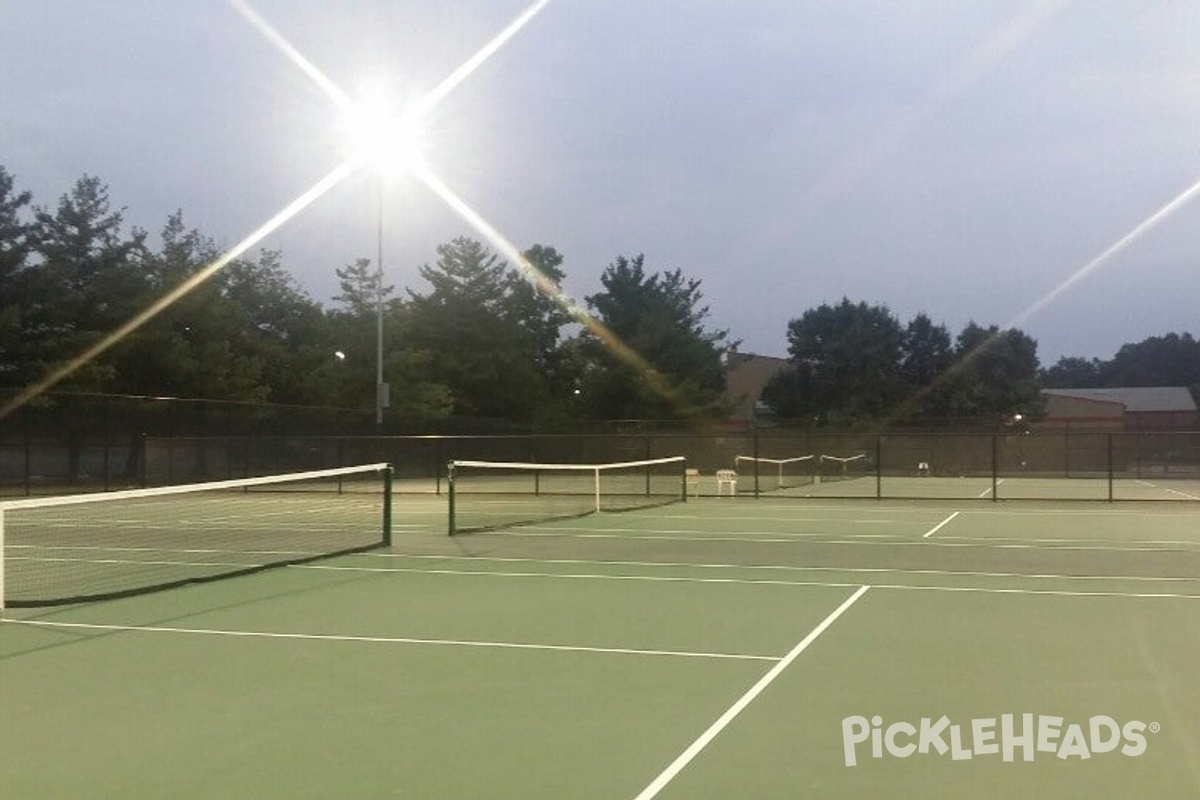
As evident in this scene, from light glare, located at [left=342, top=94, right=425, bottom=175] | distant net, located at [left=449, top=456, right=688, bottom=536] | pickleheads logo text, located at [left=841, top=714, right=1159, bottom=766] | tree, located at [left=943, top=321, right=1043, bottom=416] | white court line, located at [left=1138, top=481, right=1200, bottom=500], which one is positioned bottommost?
white court line, located at [left=1138, top=481, right=1200, bottom=500]

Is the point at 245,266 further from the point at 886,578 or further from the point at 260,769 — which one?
the point at 260,769

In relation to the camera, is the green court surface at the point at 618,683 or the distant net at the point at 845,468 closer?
the green court surface at the point at 618,683

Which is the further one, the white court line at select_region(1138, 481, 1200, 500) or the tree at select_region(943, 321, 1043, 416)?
the tree at select_region(943, 321, 1043, 416)

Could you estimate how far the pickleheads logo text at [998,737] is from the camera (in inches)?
246

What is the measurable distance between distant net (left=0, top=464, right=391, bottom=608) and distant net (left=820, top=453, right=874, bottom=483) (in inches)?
709

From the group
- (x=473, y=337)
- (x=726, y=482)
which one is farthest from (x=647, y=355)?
(x=726, y=482)

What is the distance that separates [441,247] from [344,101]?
32.8m

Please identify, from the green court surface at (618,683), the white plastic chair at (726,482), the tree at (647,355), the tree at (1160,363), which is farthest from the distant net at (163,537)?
the tree at (1160,363)

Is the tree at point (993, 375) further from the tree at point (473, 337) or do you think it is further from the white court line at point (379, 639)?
the white court line at point (379, 639)

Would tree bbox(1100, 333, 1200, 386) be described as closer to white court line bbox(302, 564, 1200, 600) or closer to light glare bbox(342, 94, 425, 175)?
light glare bbox(342, 94, 425, 175)

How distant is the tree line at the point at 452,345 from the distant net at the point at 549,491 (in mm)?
8429

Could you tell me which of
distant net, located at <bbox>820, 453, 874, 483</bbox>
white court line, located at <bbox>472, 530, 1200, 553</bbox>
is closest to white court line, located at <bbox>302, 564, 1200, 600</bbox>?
white court line, located at <bbox>472, 530, 1200, 553</bbox>

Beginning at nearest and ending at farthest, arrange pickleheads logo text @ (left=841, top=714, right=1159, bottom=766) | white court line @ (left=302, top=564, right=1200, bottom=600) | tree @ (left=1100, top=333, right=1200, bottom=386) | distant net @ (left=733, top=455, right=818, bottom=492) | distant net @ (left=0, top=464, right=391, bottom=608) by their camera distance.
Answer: pickleheads logo text @ (left=841, top=714, right=1159, bottom=766)
white court line @ (left=302, top=564, right=1200, bottom=600)
distant net @ (left=0, top=464, right=391, bottom=608)
distant net @ (left=733, top=455, right=818, bottom=492)
tree @ (left=1100, top=333, right=1200, bottom=386)

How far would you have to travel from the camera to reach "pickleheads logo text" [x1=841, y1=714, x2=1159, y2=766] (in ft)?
20.5
